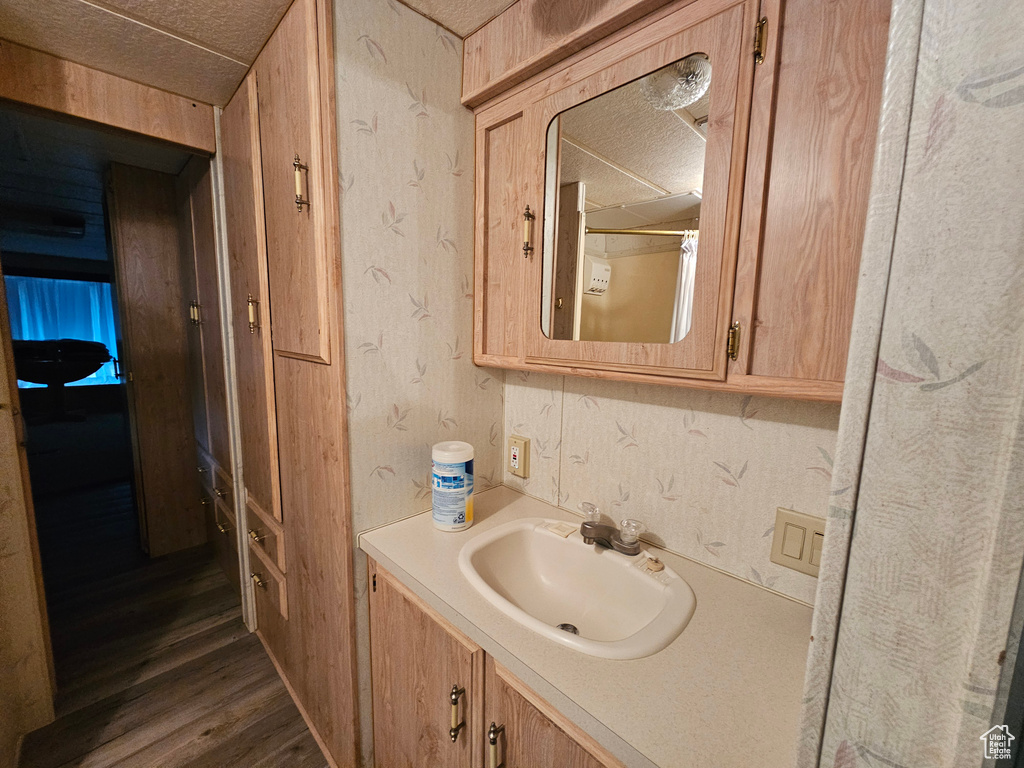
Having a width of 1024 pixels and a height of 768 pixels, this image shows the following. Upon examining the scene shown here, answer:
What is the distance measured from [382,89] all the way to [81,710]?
222cm

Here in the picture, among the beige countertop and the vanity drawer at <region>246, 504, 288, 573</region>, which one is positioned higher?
the beige countertop

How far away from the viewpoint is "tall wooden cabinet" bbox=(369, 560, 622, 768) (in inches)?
25.2

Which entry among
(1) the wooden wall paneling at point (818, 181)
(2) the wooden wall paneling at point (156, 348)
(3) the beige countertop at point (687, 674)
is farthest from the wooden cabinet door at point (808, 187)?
(2) the wooden wall paneling at point (156, 348)

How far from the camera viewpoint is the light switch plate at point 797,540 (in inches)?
30.6

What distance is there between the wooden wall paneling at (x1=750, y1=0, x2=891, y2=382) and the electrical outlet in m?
0.76

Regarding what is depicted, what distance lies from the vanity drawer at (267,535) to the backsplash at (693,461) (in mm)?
903

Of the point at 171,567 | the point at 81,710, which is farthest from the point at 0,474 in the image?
the point at 171,567

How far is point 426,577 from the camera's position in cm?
87

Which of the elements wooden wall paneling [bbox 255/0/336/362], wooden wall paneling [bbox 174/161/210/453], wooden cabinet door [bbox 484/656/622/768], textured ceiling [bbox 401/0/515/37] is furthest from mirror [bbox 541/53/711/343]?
wooden wall paneling [bbox 174/161/210/453]

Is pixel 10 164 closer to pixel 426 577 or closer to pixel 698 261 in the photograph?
pixel 426 577

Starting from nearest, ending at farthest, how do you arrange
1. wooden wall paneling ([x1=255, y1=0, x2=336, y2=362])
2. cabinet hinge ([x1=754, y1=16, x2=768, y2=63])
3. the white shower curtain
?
1. cabinet hinge ([x1=754, y1=16, x2=768, y2=63])
2. the white shower curtain
3. wooden wall paneling ([x1=255, y1=0, x2=336, y2=362])

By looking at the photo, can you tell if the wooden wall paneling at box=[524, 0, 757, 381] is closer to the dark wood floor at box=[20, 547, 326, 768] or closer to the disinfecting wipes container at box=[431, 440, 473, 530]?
the disinfecting wipes container at box=[431, 440, 473, 530]

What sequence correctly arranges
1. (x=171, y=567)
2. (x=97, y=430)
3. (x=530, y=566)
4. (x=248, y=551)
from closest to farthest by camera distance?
(x=530, y=566) < (x=248, y=551) < (x=171, y=567) < (x=97, y=430)

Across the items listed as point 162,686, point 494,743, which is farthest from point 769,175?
point 162,686
